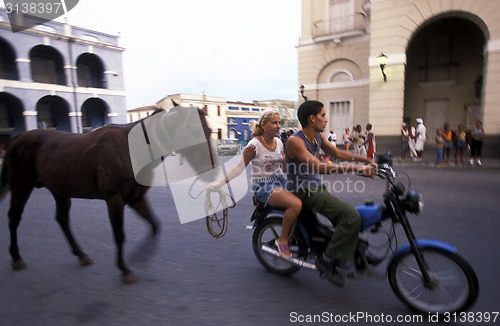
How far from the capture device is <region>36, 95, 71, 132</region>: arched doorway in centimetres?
2445

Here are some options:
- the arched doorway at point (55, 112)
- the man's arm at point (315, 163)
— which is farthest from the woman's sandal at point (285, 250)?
the arched doorway at point (55, 112)

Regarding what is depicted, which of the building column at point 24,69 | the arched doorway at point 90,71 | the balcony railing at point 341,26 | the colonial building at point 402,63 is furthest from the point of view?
the arched doorway at point 90,71

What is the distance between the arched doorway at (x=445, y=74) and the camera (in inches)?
591

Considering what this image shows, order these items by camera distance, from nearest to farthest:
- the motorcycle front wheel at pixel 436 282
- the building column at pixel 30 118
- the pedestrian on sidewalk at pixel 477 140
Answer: the motorcycle front wheel at pixel 436 282
the pedestrian on sidewalk at pixel 477 140
the building column at pixel 30 118

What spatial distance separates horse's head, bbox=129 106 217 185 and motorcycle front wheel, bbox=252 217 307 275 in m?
0.87

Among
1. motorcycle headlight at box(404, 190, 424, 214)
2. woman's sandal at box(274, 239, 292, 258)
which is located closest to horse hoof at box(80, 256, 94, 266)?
woman's sandal at box(274, 239, 292, 258)

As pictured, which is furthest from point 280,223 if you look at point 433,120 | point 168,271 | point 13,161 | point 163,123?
point 433,120

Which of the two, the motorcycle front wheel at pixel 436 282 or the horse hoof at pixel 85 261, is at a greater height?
the motorcycle front wheel at pixel 436 282

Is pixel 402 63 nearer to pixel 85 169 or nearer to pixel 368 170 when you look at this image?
pixel 368 170

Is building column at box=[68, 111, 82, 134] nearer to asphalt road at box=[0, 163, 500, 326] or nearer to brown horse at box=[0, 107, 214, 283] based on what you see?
asphalt road at box=[0, 163, 500, 326]

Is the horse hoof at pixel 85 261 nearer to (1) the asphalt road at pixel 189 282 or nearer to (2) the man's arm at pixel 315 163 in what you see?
(1) the asphalt road at pixel 189 282

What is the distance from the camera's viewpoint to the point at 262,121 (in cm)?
314

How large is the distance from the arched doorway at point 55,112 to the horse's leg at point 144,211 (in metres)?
25.5

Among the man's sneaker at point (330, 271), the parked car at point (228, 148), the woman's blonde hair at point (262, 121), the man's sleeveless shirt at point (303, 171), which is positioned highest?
the woman's blonde hair at point (262, 121)
